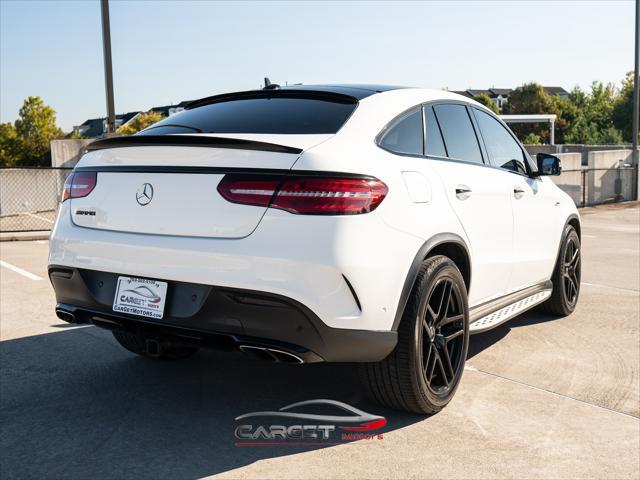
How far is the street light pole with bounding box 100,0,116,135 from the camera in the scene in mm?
13320

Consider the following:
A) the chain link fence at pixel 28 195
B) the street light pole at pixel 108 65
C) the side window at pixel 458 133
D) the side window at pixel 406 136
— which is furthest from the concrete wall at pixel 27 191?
the side window at pixel 406 136

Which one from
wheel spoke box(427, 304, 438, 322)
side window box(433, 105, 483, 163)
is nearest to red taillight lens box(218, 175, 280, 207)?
wheel spoke box(427, 304, 438, 322)

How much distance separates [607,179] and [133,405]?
2022 centimetres

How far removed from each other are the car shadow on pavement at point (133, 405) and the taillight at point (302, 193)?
1.11 m

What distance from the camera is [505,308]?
4.75 meters

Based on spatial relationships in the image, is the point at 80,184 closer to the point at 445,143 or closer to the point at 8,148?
the point at 445,143

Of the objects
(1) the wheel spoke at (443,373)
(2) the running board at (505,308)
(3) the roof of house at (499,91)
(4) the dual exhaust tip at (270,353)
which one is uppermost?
(3) the roof of house at (499,91)

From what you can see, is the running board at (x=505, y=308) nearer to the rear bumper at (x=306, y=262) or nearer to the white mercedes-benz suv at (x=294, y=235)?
the white mercedes-benz suv at (x=294, y=235)

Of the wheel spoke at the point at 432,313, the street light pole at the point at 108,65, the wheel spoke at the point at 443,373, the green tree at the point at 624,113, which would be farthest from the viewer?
the green tree at the point at 624,113

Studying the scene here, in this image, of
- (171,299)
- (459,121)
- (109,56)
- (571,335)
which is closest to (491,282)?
(459,121)

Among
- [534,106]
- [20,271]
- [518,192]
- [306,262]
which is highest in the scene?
[534,106]

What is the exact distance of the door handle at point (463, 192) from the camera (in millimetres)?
3973

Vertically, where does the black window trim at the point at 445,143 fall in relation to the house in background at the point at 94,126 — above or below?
below

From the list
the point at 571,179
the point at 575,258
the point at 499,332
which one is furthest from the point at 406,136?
the point at 571,179
